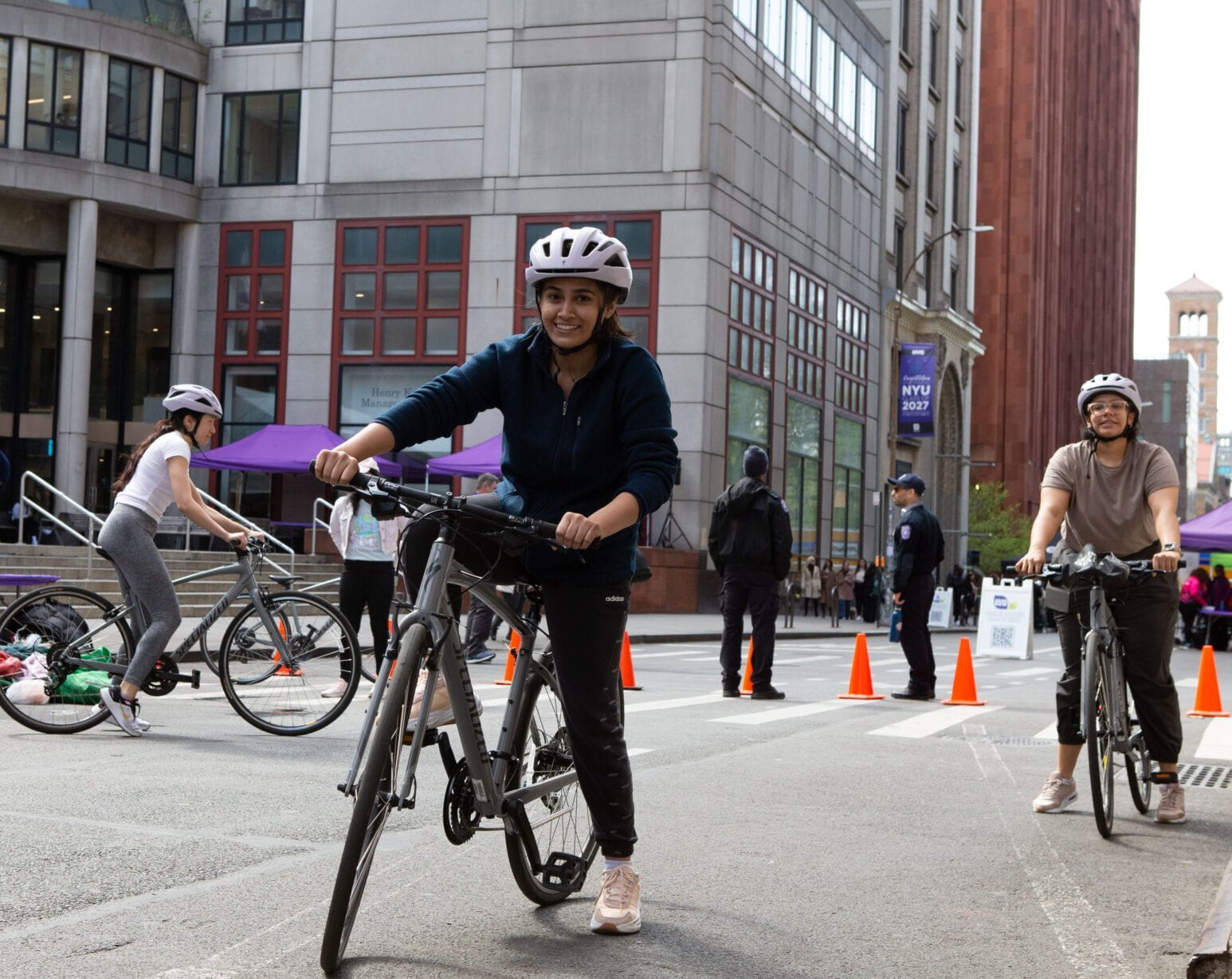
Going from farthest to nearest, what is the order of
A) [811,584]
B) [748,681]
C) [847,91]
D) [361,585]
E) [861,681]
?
[847,91]
[811,584]
[861,681]
[748,681]
[361,585]

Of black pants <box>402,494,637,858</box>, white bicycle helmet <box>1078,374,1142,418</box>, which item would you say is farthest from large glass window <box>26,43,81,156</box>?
black pants <box>402,494,637,858</box>

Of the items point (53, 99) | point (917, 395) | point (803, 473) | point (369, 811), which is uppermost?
point (53, 99)

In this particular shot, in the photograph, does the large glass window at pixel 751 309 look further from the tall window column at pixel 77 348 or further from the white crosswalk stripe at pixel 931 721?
the white crosswalk stripe at pixel 931 721

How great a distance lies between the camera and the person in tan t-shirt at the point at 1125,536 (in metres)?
7.05

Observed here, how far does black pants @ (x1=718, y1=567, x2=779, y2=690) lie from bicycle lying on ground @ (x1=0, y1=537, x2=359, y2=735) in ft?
16.1

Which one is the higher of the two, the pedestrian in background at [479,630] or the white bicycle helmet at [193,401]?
the white bicycle helmet at [193,401]

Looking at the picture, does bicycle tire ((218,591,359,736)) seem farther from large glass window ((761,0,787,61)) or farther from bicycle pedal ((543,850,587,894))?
large glass window ((761,0,787,61))

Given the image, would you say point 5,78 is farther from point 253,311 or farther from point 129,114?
point 253,311

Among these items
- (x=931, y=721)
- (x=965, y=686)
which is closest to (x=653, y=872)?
(x=931, y=721)

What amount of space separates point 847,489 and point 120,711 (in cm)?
4170

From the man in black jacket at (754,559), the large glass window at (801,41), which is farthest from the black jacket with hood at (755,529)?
the large glass window at (801,41)

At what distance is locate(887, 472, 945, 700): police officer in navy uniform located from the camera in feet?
46.8

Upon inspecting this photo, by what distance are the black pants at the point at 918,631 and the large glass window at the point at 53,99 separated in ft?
92.9

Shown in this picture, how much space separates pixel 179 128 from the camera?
38969 millimetres
